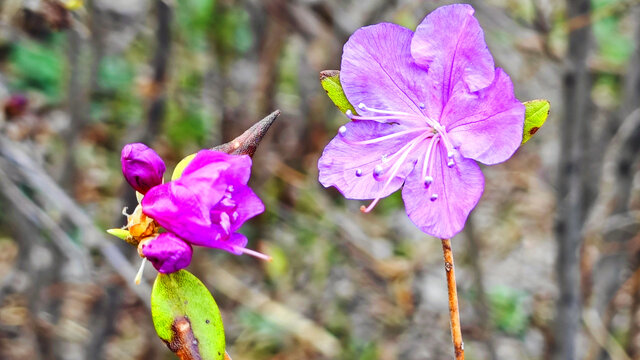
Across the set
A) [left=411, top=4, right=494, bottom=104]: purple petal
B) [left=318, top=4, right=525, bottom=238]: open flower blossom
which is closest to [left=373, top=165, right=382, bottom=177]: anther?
[left=318, top=4, right=525, bottom=238]: open flower blossom

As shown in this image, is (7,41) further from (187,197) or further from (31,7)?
(187,197)

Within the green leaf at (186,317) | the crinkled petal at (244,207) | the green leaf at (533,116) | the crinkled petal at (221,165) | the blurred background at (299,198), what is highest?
the green leaf at (533,116)

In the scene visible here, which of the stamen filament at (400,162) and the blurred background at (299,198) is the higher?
the stamen filament at (400,162)

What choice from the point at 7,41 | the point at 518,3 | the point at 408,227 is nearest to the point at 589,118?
the point at 518,3

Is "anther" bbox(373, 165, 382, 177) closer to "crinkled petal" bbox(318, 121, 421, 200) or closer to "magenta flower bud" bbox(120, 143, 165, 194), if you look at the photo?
"crinkled petal" bbox(318, 121, 421, 200)

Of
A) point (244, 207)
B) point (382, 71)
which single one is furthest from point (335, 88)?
point (244, 207)

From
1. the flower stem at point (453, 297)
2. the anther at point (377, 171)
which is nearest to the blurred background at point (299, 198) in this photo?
the anther at point (377, 171)

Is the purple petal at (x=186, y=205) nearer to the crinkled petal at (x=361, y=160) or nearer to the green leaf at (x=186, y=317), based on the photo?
the green leaf at (x=186, y=317)
